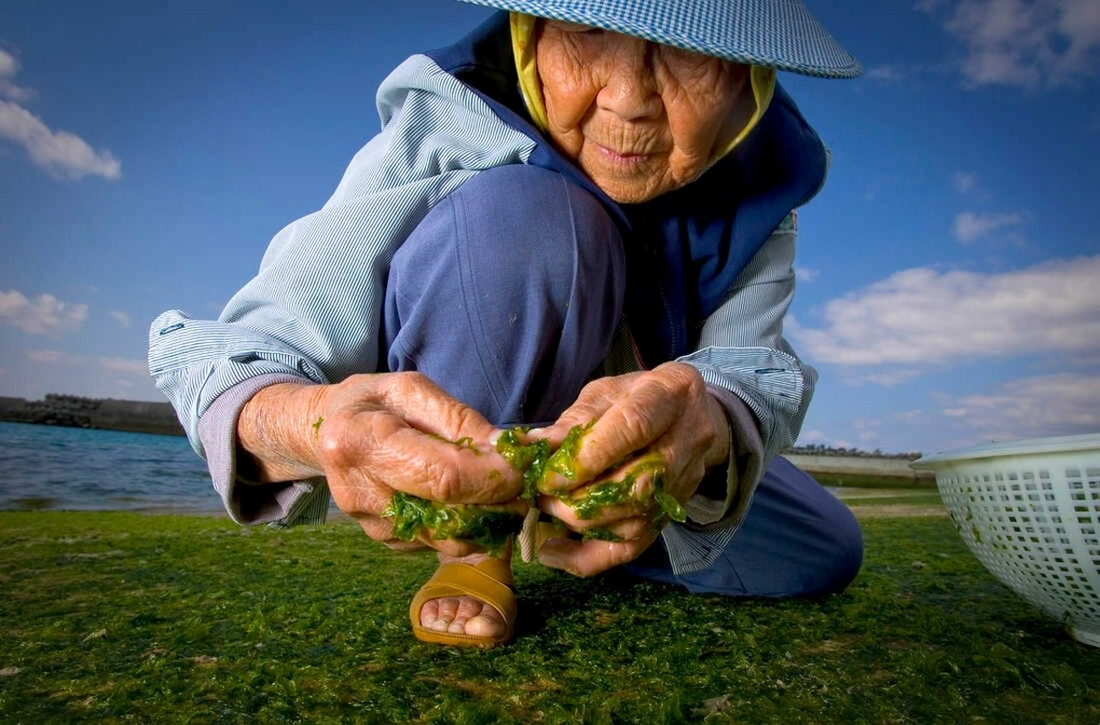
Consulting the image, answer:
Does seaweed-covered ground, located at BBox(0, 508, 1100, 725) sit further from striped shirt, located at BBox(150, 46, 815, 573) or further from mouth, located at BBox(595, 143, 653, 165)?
mouth, located at BBox(595, 143, 653, 165)

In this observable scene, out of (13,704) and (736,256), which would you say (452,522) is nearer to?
(13,704)

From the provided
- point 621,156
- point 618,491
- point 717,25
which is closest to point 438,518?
point 618,491

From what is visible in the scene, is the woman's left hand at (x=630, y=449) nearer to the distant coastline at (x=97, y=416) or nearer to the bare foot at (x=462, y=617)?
the bare foot at (x=462, y=617)

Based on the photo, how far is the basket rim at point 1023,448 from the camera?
1726 mm

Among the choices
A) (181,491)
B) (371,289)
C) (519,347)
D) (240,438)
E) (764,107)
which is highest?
(764,107)

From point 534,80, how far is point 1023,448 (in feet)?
4.88

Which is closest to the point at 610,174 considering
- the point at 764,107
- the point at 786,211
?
the point at 764,107

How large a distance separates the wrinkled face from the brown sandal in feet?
3.47

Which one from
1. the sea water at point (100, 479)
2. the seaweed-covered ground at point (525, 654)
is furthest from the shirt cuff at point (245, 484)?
the sea water at point (100, 479)

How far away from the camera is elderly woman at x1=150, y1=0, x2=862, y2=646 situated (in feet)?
4.38

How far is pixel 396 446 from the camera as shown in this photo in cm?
117

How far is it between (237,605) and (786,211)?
1918mm

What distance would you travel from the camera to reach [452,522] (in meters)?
1.28

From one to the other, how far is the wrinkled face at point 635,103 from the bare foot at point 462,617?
1.03 metres
